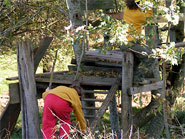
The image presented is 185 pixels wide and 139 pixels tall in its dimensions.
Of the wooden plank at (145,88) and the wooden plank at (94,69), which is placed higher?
the wooden plank at (94,69)

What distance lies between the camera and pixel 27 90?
651 centimetres

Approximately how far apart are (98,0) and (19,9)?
3330mm

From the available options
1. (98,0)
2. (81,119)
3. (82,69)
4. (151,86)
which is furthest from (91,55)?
(81,119)

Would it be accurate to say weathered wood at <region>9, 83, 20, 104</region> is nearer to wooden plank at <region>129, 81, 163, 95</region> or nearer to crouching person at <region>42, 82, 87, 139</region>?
crouching person at <region>42, 82, 87, 139</region>

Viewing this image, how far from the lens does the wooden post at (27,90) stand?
6398mm

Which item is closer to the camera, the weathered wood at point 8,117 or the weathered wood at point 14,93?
the weathered wood at point 14,93

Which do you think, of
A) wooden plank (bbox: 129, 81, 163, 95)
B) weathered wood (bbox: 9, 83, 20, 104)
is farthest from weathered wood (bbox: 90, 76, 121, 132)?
weathered wood (bbox: 9, 83, 20, 104)

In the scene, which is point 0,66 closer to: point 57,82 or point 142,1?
point 57,82

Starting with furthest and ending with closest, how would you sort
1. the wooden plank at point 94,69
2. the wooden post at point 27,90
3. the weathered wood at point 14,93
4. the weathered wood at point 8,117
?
the wooden plank at point 94,69
the weathered wood at point 8,117
the weathered wood at point 14,93
the wooden post at point 27,90

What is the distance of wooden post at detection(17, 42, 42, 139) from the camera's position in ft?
21.0

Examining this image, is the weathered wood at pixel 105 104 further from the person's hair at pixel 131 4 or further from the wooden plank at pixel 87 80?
the person's hair at pixel 131 4

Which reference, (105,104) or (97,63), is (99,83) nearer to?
(105,104)

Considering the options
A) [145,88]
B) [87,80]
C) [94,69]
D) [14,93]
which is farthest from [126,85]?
[14,93]

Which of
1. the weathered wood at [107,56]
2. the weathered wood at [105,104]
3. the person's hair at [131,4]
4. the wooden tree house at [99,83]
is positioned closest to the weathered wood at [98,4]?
the wooden tree house at [99,83]
